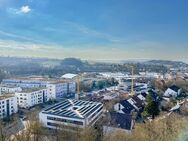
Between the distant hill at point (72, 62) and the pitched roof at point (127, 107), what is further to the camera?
the distant hill at point (72, 62)

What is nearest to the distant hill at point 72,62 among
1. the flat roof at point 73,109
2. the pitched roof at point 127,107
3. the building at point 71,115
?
the pitched roof at point 127,107

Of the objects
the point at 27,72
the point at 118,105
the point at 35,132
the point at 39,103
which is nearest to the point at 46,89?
the point at 39,103

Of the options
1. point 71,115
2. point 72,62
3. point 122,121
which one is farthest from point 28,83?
point 72,62

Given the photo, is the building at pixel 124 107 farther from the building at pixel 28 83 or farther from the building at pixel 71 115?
the building at pixel 28 83

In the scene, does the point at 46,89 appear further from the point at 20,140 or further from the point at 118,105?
the point at 20,140

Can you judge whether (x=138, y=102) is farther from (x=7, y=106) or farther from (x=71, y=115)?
(x=7, y=106)

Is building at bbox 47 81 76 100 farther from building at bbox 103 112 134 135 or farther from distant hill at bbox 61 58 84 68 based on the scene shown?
distant hill at bbox 61 58 84 68
